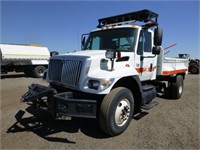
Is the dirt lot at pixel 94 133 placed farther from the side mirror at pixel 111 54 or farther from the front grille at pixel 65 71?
the side mirror at pixel 111 54

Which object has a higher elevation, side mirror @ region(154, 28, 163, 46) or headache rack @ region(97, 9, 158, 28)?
headache rack @ region(97, 9, 158, 28)

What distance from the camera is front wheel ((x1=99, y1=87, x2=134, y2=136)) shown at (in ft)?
11.8

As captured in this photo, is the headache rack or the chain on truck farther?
the headache rack

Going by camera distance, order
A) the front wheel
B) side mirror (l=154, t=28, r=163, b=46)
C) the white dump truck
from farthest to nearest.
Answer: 1. the white dump truck
2. side mirror (l=154, t=28, r=163, b=46)
3. the front wheel

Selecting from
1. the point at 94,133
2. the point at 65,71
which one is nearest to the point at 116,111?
the point at 94,133

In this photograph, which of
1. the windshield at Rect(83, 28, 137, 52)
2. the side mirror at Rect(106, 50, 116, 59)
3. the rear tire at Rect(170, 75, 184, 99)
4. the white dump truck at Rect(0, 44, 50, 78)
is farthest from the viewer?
the white dump truck at Rect(0, 44, 50, 78)

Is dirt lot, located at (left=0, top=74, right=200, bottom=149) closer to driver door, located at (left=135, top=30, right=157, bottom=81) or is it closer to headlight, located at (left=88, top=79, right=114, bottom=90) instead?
headlight, located at (left=88, top=79, right=114, bottom=90)

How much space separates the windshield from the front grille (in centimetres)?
142

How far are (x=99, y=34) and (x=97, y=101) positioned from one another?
238cm

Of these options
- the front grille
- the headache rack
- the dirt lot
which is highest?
the headache rack

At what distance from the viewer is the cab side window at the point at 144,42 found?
4895 millimetres

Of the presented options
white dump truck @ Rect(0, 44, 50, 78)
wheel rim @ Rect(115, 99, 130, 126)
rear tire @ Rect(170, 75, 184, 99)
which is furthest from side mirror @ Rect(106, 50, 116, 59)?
white dump truck @ Rect(0, 44, 50, 78)

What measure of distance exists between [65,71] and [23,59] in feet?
38.1

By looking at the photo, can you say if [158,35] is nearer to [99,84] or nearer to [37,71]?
[99,84]
